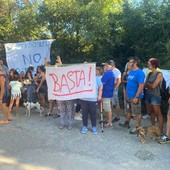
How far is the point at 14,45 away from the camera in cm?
1180

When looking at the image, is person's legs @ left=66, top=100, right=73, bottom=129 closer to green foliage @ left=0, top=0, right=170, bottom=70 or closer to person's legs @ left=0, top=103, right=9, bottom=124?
person's legs @ left=0, top=103, right=9, bottom=124

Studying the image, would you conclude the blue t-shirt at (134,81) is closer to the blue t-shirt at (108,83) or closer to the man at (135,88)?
the man at (135,88)

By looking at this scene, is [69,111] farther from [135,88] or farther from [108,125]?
[135,88]

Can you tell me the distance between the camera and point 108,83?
773cm

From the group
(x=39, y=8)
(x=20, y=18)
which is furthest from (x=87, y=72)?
(x=20, y=18)

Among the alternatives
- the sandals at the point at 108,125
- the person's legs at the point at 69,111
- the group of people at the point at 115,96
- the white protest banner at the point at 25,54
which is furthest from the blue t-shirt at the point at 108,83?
the white protest banner at the point at 25,54

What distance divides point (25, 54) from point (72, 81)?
4819 mm

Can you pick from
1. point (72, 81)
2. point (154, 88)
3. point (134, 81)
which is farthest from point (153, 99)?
point (72, 81)

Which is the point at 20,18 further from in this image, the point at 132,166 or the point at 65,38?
the point at 132,166

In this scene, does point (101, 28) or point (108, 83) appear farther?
point (101, 28)

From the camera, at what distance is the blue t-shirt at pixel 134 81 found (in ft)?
23.2

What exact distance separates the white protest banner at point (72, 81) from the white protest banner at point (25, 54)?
426cm

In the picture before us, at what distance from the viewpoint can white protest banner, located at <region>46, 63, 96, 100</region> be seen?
739 centimetres

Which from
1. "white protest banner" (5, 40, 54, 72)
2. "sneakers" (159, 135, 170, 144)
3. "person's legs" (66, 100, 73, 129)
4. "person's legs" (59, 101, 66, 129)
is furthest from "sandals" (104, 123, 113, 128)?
"white protest banner" (5, 40, 54, 72)
